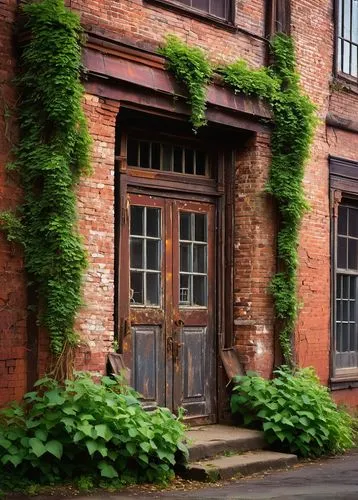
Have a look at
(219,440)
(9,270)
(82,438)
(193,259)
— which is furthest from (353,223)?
(82,438)

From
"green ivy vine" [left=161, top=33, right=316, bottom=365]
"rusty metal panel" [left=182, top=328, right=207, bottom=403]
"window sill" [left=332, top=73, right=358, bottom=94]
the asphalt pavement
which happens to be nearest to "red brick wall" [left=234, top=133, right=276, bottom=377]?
"green ivy vine" [left=161, top=33, right=316, bottom=365]

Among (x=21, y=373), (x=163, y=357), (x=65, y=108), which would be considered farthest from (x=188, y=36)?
(x=21, y=373)

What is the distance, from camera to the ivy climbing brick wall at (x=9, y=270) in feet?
28.3

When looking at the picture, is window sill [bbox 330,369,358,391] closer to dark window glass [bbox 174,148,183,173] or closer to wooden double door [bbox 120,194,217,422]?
wooden double door [bbox 120,194,217,422]

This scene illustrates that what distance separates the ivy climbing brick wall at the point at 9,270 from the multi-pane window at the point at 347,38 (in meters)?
6.10

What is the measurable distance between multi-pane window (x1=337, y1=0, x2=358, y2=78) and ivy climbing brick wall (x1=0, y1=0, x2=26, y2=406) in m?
6.10

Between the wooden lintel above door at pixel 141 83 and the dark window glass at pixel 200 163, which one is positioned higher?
→ the wooden lintel above door at pixel 141 83

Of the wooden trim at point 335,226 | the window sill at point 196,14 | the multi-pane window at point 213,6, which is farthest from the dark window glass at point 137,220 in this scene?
the wooden trim at point 335,226

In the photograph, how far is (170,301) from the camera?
1089 centimetres

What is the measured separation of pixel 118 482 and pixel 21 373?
133 cm

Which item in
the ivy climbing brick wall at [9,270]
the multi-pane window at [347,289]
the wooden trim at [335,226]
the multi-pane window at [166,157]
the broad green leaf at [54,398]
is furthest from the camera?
the multi-pane window at [347,289]

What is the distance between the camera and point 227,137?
38.3 ft

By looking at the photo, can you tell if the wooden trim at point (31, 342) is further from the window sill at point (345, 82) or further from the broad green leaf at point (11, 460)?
the window sill at point (345, 82)

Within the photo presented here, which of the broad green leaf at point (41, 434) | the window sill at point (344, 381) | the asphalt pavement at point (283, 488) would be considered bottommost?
the asphalt pavement at point (283, 488)
